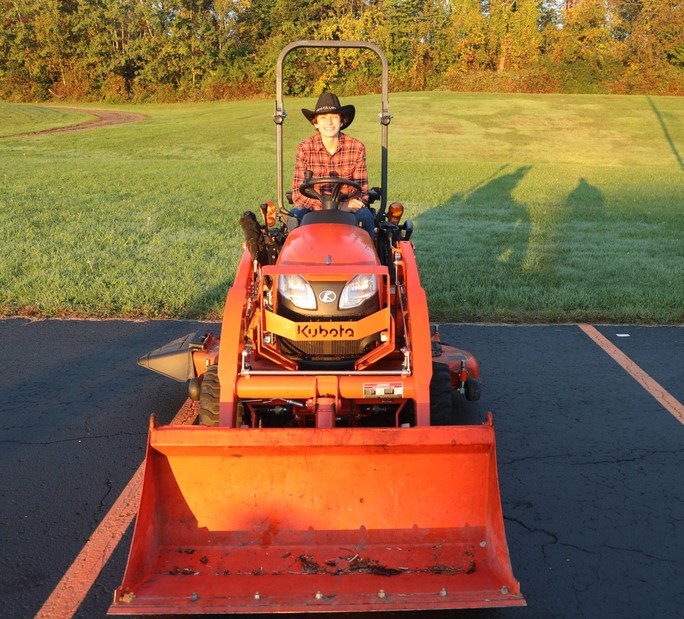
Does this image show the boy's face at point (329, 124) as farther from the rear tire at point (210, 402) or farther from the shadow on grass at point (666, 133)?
the shadow on grass at point (666, 133)

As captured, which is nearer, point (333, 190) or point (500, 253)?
point (333, 190)

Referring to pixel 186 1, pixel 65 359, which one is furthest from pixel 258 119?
pixel 65 359

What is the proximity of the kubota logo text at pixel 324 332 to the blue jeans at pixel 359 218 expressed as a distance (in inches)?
47.5

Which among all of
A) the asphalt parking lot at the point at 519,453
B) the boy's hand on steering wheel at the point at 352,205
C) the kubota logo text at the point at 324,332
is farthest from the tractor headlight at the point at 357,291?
the asphalt parking lot at the point at 519,453

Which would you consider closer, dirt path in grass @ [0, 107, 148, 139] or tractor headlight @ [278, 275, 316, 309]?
tractor headlight @ [278, 275, 316, 309]

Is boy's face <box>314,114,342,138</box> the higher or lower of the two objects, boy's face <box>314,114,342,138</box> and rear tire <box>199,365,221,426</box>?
the higher

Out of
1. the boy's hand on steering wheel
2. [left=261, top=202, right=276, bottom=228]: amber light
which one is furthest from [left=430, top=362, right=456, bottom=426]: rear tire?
[left=261, top=202, right=276, bottom=228]: amber light

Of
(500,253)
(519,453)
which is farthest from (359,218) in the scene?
(500,253)

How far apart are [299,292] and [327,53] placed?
42.6 metres

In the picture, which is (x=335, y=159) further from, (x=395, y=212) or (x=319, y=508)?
(x=319, y=508)

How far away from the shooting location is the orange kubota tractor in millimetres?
3059

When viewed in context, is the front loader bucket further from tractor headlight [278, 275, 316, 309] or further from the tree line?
the tree line

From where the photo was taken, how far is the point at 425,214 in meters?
14.3

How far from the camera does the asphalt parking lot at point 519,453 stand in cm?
336
